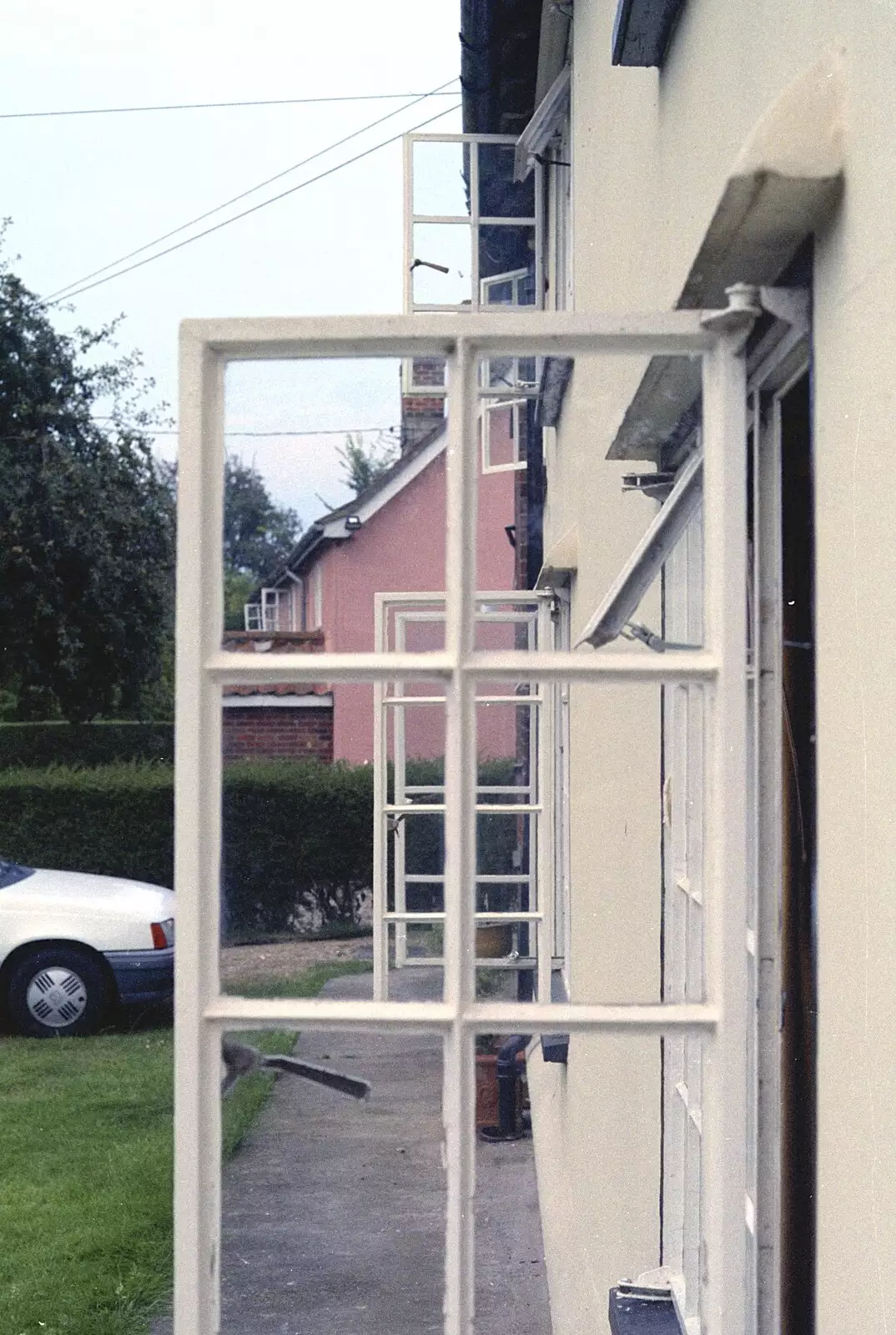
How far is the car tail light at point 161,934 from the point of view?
8352 millimetres

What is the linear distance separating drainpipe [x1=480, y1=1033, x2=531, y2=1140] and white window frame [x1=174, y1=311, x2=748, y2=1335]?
434cm

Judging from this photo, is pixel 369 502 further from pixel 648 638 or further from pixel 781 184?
pixel 781 184

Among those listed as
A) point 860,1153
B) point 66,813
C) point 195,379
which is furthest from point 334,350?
point 66,813

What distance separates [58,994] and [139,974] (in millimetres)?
511

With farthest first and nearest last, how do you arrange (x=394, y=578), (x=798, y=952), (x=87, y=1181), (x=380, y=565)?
(x=380, y=565), (x=394, y=578), (x=87, y=1181), (x=798, y=952)

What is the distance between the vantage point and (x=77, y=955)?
27.5 ft

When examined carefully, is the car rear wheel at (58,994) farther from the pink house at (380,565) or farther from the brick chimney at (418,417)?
the brick chimney at (418,417)

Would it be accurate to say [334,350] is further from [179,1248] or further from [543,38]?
[543,38]

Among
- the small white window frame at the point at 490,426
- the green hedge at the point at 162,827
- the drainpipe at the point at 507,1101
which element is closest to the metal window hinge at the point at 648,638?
the drainpipe at the point at 507,1101

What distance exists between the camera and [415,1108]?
265 cm

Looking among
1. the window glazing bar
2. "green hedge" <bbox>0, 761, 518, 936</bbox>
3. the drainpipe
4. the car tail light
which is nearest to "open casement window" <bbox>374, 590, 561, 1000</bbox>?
the drainpipe

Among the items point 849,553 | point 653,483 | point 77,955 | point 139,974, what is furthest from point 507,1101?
point 849,553

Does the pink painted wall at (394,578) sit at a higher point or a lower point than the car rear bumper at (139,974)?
higher

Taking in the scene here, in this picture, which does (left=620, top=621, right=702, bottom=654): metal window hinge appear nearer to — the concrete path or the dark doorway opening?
the dark doorway opening
